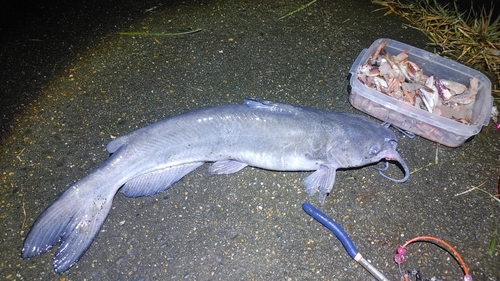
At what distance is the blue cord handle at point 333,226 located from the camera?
2.20 m

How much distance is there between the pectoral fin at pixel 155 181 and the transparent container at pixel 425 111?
1.37 metres

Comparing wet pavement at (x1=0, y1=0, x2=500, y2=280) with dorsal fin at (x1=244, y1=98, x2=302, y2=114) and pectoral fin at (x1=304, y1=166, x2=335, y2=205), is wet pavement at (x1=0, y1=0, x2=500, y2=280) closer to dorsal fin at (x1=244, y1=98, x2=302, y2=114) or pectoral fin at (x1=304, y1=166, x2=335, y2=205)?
pectoral fin at (x1=304, y1=166, x2=335, y2=205)

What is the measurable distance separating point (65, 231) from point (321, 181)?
1.60 m

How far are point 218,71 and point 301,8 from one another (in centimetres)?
126

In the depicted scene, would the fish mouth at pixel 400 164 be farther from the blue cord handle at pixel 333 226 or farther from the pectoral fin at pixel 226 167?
the pectoral fin at pixel 226 167

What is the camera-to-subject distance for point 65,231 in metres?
2.17

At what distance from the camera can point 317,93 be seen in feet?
9.99

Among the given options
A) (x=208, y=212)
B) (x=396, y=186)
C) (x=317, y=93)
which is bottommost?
(x=396, y=186)

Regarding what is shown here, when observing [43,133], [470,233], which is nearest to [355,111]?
[470,233]

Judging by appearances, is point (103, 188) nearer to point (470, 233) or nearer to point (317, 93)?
point (317, 93)

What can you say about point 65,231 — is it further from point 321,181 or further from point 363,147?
Answer: point 363,147

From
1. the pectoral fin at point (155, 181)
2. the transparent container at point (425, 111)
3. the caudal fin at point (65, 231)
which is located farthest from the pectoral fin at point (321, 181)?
the caudal fin at point (65, 231)

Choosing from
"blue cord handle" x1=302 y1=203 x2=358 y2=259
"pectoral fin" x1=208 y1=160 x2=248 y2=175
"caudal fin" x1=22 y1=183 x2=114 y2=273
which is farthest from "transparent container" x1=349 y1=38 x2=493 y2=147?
"caudal fin" x1=22 y1=183 x2=114 y2=273

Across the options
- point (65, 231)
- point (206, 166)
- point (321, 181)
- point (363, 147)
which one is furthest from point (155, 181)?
point (363, 147)
